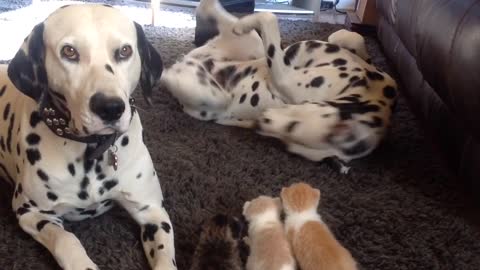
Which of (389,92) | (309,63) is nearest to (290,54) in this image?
(309,63)

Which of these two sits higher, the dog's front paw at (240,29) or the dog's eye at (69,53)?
the dog's eye at (69,53)

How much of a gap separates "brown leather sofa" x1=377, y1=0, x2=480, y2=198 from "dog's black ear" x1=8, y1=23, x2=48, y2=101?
3.79 feet

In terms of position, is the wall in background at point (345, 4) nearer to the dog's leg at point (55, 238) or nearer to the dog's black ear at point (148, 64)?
the dog's black ear at point (148, 64)

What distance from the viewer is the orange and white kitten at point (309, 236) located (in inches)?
48.9

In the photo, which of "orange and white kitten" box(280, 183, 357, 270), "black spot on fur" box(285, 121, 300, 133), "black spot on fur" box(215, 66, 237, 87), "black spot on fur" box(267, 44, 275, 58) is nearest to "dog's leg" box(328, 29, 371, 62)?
"black spot on fur" box(267, 44, 275, 58)

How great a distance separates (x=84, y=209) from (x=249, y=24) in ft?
4.17

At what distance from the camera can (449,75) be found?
1717 mm

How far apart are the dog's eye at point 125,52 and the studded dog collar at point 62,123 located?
0.17m

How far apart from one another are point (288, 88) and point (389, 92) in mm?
392

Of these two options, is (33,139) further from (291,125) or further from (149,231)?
(291,125)

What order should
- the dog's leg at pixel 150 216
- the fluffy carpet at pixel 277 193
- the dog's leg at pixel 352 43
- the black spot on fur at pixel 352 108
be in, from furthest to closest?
the dog's leg at pixel 352 43, the black spot on fur at pixel 352 108, the fluffy carpet at pixel 277 193, the dog's leg at pixel 150 216

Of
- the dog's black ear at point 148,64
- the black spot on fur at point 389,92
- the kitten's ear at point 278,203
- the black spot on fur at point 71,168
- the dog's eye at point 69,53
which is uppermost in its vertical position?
the dog's eye at point 69,53

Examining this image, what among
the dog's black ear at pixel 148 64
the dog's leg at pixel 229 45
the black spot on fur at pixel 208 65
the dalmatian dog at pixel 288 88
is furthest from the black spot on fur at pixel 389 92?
the dog's black ear at pixel 148 64

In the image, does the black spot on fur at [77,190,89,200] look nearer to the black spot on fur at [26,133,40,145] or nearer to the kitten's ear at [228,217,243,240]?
the black spot on fur at [26,133,40,145]
